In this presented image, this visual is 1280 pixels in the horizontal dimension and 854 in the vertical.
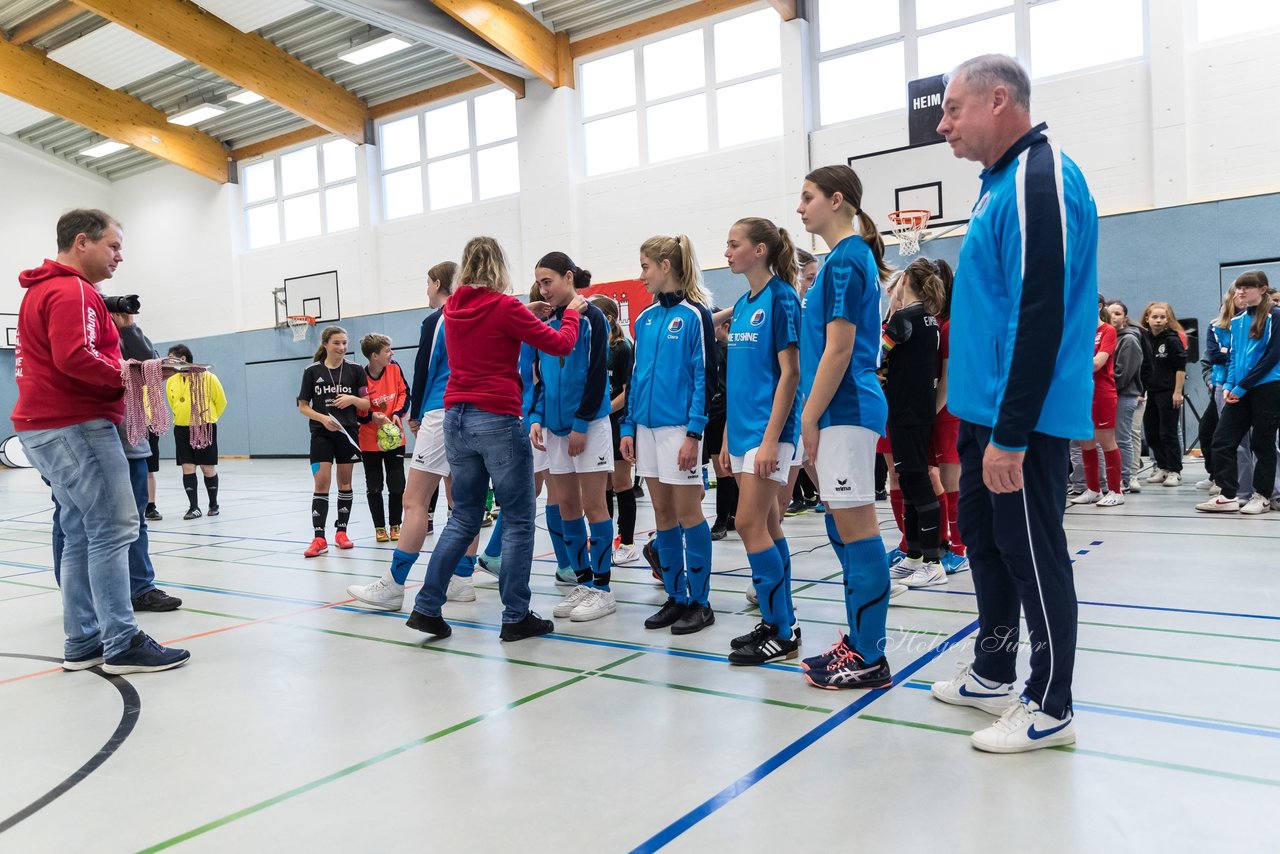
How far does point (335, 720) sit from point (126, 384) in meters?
1.63

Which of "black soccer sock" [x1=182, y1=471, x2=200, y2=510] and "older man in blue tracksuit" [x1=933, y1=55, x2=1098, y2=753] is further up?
"older man in blue tracksuit" [x1=933, y1=55, x2=1098, y2=753]

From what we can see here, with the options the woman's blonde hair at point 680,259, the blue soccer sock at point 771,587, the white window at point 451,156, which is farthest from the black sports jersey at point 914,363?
the white window at point 451,156

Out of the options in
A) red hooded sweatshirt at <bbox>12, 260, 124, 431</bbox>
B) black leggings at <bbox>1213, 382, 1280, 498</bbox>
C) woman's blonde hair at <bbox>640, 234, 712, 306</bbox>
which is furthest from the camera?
black leggings at <bbox>1213, 382, 1280, 498</bbox>

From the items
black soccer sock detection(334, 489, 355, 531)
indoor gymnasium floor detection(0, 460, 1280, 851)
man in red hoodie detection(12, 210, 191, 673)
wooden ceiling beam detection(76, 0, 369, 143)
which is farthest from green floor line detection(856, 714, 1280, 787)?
wooden ceiling beam detection(76, 0, 369, 143)

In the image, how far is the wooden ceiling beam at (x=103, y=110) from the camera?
643 inches

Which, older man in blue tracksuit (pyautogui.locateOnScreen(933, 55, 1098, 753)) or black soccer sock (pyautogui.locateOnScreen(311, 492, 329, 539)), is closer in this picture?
older man in blue tracksuit (pyautogui.locateOnScreen(933, 55, 1098, 753))

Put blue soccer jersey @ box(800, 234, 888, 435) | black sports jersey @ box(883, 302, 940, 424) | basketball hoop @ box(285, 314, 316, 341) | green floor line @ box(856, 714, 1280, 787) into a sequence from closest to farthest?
green floor line @ box(856, 714, 1280, 787), blue soccer jersey @ box(800, 234, 888, 435), black sports jersey @ box(883, 302, 940, 424), basketball hoop @ box(285, 314, 316, 341)

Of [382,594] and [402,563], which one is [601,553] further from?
[382,594]

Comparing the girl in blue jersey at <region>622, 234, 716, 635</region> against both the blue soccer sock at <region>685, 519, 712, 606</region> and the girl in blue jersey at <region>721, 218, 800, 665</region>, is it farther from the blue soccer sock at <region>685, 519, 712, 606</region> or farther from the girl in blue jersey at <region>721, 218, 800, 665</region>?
the girl in blue jersey at <region>721, 218, 800, 665</region>

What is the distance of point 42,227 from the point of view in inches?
821

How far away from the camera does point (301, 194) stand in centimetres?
1927

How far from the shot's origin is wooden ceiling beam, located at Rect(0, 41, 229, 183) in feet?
53.6

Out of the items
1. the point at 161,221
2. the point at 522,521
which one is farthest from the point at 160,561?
the point at 161,221

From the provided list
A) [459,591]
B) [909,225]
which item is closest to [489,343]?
[459,591]
